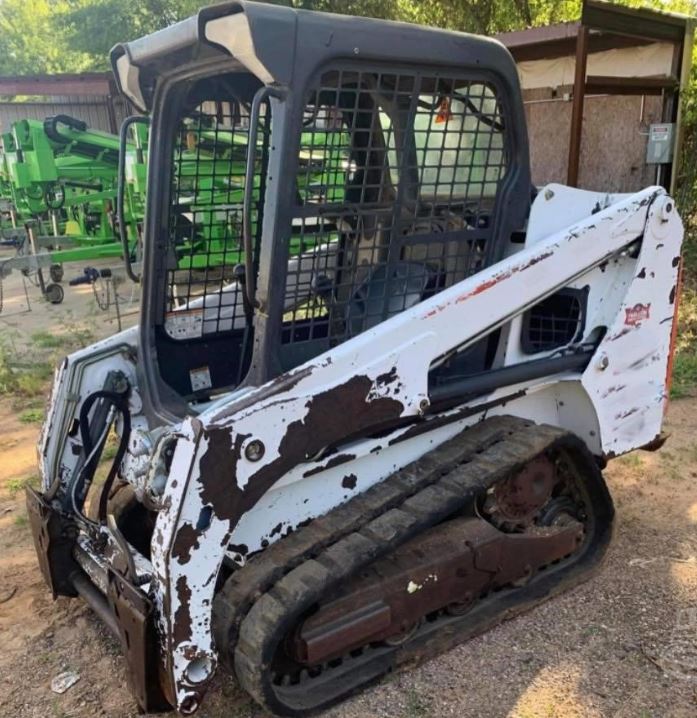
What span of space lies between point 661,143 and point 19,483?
21.8 ft

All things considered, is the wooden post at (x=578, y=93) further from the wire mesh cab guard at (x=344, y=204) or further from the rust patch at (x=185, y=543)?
the rust patch at (x=185, y=543)

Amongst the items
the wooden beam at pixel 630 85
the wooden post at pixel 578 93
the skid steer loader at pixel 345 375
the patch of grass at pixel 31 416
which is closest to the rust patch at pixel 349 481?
the skid steer loader at pixel 345 375

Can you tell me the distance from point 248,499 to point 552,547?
1.34 metres

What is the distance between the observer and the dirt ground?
8.39ft

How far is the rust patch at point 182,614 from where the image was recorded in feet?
7.34

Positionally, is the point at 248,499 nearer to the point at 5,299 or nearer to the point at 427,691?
the point at 427,691

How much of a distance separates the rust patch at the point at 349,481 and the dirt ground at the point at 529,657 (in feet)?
2.25

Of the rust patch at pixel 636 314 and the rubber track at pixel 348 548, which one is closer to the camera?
the rubber track at pixel 348 548

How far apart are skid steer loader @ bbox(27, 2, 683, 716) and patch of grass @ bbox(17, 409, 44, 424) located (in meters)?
2.50

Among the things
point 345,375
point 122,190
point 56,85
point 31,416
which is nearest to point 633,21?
point 122,190

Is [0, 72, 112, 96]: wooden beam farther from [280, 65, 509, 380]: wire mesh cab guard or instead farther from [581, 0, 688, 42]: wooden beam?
[280, 65, 509, 380]: wire mesh cab guard

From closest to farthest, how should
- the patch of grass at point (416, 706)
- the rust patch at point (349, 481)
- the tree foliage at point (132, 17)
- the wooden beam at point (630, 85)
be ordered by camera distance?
the patch of grass at point (416, 706) < the rust patch at point (349, 481) < the wooden beam at point (630, 85) < the tree foliage at point (132, 17)

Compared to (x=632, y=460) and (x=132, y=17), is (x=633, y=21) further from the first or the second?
(x=132, y=17)

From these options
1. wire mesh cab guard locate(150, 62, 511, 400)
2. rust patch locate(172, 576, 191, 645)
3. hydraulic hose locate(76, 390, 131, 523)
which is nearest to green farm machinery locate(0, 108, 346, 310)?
wire mesh cab guard locate(150, 62, 511, 400)
